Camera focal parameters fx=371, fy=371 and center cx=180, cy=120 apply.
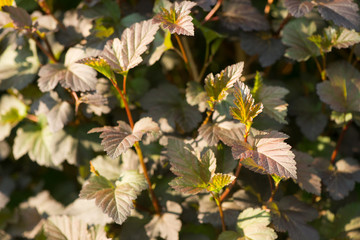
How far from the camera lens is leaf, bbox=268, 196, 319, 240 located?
42.0 inches

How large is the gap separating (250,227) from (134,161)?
43 centimetres

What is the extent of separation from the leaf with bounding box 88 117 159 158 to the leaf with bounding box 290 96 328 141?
23.7 inches

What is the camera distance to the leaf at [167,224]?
1.11 m

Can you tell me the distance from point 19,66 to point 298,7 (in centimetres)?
97

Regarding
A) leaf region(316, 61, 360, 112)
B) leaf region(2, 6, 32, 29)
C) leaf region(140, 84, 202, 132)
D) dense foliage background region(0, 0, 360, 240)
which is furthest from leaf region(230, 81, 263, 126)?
leaf region(2, 6, 32, 29)

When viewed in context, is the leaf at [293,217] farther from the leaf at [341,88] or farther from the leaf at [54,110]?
the leaf at [54,110]

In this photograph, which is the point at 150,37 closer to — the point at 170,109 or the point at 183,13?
the point at 183,13

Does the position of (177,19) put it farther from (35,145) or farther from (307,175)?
(35,145)

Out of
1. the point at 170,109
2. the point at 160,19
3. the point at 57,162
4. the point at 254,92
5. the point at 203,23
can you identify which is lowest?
the point at 57,162

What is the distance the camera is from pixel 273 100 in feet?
3.58

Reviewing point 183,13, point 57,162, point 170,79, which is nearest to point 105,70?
point 183,13

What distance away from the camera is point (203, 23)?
4.09ft

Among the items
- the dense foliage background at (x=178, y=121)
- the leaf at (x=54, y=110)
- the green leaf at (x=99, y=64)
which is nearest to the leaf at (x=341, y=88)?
the dense foliage background at (x=178, y=121)

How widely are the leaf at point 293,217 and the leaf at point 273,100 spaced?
0.88ft
